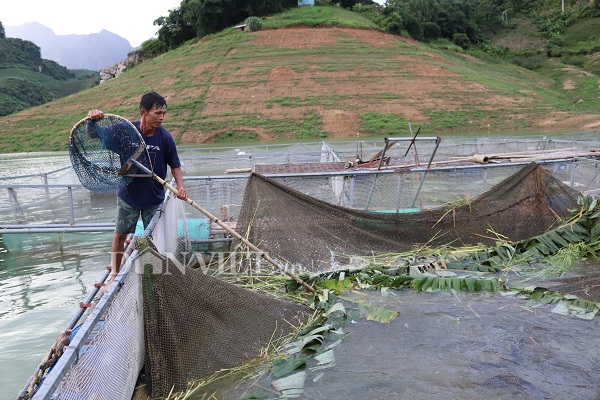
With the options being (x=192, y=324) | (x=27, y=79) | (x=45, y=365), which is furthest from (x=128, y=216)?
(x=27, y=79)

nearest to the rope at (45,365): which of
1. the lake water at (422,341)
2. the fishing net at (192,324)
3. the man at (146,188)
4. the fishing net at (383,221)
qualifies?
the fishing net at (192,324)

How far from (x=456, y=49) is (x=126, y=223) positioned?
6252 cm

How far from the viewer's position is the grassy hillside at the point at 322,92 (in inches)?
1479

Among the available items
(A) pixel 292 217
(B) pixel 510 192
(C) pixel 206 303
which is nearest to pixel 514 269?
(B) pixel 510 192

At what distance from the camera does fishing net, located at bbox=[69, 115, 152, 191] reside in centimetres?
441

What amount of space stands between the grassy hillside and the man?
103ft

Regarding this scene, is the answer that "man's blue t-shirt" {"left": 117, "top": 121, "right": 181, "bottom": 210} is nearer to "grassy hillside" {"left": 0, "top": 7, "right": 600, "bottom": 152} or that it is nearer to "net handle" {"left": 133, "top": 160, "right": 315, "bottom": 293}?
"net handle" {"left": 133, "top": 160, "right": 315, "bottom": 293}

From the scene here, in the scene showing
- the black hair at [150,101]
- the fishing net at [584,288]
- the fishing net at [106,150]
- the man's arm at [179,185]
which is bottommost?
the fishing net at [584,288]

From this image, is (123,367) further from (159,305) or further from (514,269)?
(514,269)

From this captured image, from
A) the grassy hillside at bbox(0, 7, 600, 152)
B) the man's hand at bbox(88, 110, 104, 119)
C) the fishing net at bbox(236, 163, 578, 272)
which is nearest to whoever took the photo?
the man's hand at bbox(88, 110, 104, 119)

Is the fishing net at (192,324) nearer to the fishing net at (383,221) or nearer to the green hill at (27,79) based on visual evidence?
the fishing net at (383,221)

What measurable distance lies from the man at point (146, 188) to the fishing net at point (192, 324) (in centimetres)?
130

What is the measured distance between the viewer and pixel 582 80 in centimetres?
5162

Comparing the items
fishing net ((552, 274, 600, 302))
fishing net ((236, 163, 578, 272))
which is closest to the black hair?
fishing net ((236, 163, 578, 272))
